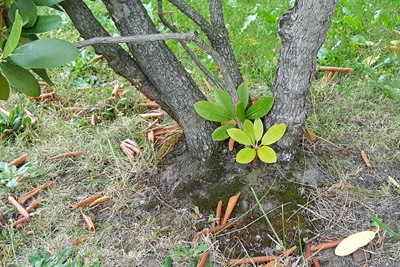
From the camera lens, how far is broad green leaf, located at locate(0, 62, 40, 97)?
127 centimetres

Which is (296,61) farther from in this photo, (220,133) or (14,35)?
(14,35)

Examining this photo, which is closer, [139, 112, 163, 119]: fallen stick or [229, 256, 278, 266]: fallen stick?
[229, 256, 278, 266]: fallen stick

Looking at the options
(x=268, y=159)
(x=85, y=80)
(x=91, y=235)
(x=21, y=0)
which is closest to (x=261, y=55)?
(x=85, y=80)

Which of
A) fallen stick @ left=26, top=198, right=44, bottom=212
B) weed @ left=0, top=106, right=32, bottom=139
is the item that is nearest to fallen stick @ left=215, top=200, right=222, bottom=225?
fallen stick @ left=26, top=198, right=44, bottom=212

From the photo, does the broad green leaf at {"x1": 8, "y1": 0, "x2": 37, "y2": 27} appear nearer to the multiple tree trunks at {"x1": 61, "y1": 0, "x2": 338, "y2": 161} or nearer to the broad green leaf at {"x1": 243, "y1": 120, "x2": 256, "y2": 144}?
the multiple tree trunks at {"x1": 61, "y1": 0, "x2": 338, "y2": 161}

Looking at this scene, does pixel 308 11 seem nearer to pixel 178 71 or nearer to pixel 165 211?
pixel 178 71

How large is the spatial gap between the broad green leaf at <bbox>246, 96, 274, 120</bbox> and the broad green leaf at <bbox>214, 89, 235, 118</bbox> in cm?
6

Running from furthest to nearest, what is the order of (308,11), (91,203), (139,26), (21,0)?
(91,203) → (139,26) → (308,11) → (21,0)

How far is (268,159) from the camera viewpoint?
1724 millimetres

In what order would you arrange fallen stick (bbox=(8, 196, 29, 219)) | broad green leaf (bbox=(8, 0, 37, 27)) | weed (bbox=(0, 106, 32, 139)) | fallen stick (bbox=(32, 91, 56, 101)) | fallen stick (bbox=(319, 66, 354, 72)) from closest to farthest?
broad green leaf (bbox=(8, 0, 37, 27)), fallen stick (bbox=(8, 196, 29, 219)), weed (bbox=(0, 106, 32, 139)), fallen stick (bbox=(319, 66, 354, 72)), fallen stick (bbox=(32, 91, 56, 101))

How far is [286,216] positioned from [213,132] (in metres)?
0.39

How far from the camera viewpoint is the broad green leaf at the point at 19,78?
4.16 feet

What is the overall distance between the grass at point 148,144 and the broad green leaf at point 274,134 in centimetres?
28

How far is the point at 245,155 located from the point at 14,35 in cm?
88
